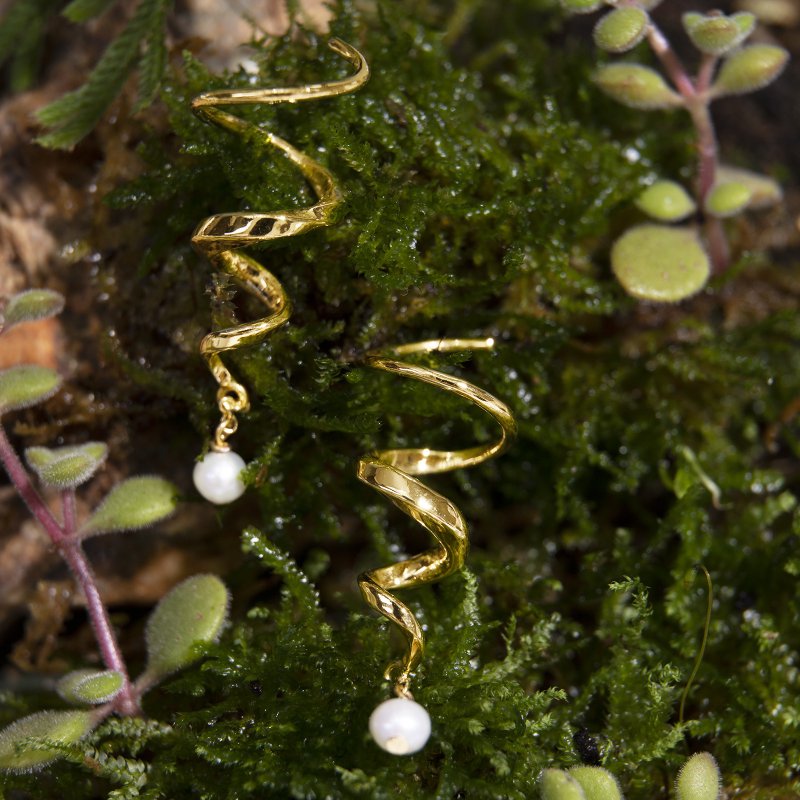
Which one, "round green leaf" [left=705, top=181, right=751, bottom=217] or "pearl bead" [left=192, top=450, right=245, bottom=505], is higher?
"round green leaf" [left=705, top=181, right=751, bottom=217]

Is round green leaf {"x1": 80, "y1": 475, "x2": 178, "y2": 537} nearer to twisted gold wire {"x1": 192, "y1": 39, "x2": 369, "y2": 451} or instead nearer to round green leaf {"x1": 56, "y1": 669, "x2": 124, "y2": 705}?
twisted gold wire {"x1": 192, "y1": 39, "x2": 369, "y2": 451}

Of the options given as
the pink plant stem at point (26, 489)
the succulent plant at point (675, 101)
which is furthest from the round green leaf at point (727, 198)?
the pink plant stem at point (26, 489)

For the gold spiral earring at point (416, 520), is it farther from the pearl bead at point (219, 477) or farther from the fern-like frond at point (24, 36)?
the fern-like frond at point (24, 36)

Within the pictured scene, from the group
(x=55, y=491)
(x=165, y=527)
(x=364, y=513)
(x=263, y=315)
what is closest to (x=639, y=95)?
(x=263, y=315)

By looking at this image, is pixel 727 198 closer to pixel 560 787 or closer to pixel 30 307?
pixel 560 787

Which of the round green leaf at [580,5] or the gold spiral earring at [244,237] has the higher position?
the round green leaf at [580,5]

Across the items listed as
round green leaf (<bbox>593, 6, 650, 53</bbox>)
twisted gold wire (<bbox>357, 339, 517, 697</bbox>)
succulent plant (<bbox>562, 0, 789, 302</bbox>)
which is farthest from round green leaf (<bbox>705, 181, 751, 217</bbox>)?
twisted gold wire (<bbox>357, 339, 517, 697</bbox>)

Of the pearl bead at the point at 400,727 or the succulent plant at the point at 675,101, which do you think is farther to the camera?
the succulent plant at the point at 675,101
